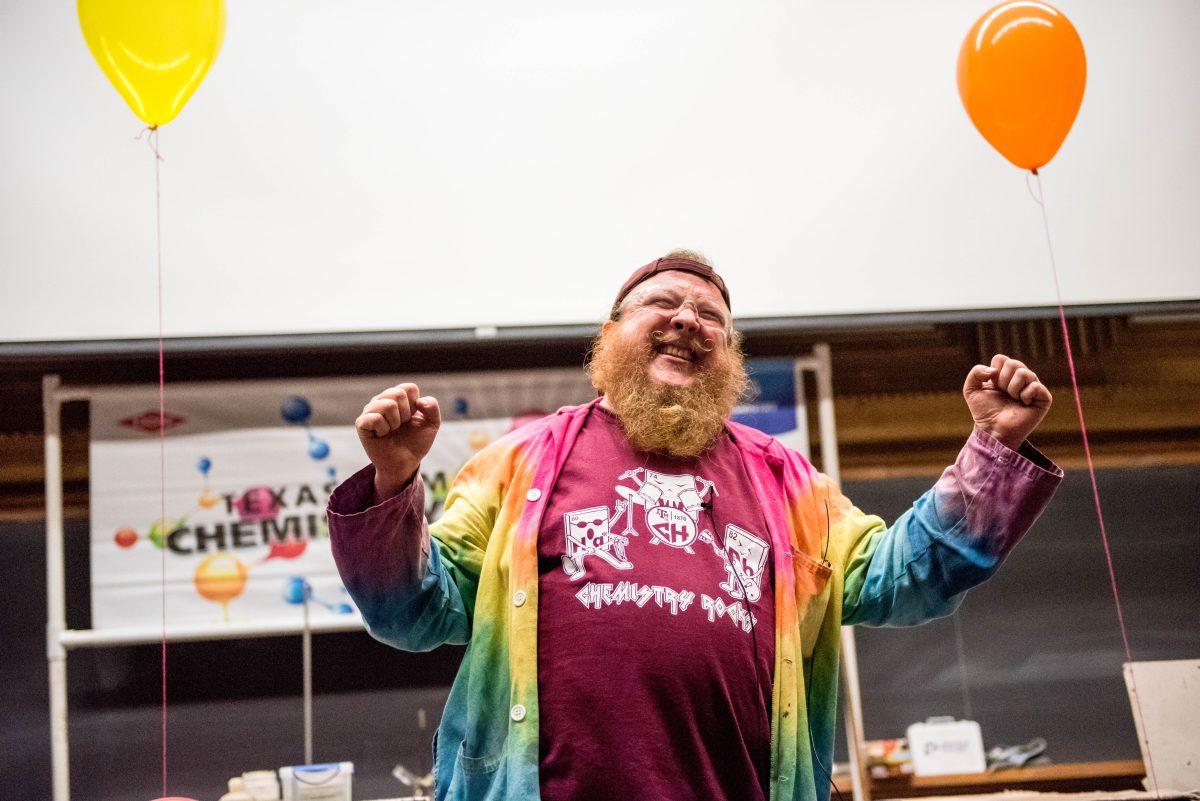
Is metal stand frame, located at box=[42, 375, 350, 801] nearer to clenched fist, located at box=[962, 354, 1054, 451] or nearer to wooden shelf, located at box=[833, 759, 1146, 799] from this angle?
wooden shelf, located at box=[833, 759, 1146, 799]

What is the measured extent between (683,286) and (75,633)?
186cm

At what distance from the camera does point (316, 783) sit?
231 cm

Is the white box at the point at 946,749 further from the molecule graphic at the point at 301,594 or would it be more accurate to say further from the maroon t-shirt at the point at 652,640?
the molecule graphic at the point at 301,594

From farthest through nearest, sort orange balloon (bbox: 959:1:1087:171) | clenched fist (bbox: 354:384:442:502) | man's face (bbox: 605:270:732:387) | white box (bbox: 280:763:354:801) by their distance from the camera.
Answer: white box (bbox: 280:763:354:801) → orange balloon (bbox: 959:1:1087:171) → man's face (bbox: 605:270:732:387) → clenched fist (bbox: 354:384:442:502)

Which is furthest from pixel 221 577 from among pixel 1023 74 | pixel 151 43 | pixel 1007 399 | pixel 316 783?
pixel 1023 74

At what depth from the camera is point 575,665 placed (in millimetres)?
1343

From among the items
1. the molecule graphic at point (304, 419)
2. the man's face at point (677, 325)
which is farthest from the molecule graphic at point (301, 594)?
the man's face at point (677, 325)

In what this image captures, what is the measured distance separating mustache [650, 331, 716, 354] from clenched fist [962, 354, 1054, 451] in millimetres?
462

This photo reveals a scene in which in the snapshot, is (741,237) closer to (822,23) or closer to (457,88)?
(822,23)

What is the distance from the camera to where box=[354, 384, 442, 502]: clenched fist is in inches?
48.5

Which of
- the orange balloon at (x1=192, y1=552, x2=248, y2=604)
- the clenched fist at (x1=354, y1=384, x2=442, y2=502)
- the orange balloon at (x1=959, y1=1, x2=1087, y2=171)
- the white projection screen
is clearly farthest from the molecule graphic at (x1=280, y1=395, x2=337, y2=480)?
the orange balloon at (x1=959, y1=1, x2=1087, y2=171)

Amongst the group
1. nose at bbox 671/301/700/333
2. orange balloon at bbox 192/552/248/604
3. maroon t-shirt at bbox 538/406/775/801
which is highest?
nose at bbox 671/301/700/333

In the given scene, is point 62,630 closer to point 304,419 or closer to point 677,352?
point 304,419

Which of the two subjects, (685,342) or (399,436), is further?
(685,342)
